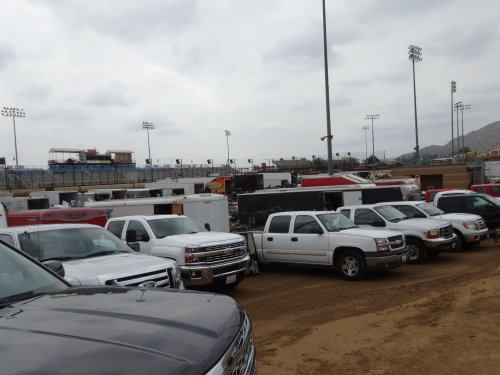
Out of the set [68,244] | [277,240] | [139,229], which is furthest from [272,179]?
[68,244]

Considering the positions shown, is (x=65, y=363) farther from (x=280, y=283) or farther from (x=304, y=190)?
(x=304, y=190)

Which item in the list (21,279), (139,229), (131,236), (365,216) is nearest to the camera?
(21,279)

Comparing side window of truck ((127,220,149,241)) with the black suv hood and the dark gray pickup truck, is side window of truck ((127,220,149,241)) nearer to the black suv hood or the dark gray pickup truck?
the dark gray pickup truck

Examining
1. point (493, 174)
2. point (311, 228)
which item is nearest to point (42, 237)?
point (311, 228)

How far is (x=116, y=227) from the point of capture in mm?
11594

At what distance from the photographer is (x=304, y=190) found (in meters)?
20.3

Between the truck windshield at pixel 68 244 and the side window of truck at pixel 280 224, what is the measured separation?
5748 millimetres

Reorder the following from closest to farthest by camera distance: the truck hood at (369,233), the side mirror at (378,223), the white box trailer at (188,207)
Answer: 1. the truck hood at (369,233)
2. the side mirror at (378,223)
3. the white box trailer at (188,207)

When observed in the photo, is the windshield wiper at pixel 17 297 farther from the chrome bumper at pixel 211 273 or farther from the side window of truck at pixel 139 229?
the side window of truck at pixel 139 229

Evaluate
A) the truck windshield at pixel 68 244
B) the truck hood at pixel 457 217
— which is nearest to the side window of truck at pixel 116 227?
the truck windshield at pixel 68 244

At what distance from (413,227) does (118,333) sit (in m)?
12.5

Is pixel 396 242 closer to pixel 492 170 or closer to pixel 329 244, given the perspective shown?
pixel 329 244

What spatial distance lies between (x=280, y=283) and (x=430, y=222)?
17.5ft

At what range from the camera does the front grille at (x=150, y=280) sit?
6219 mm
